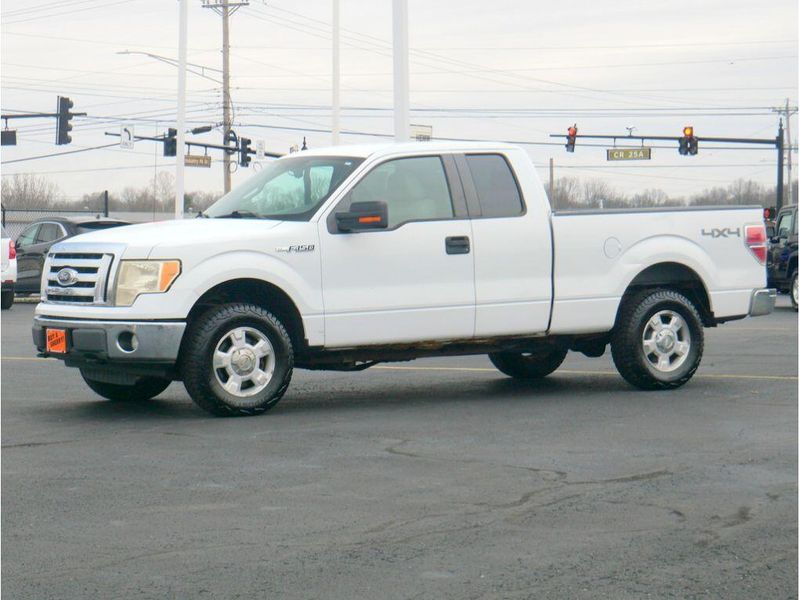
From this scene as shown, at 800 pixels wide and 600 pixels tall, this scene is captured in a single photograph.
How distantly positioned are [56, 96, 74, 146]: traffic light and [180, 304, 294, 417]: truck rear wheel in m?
38.4

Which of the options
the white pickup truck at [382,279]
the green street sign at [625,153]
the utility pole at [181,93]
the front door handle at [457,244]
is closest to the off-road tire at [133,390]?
the white pickup truck at [382,279]

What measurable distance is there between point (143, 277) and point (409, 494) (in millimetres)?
3593

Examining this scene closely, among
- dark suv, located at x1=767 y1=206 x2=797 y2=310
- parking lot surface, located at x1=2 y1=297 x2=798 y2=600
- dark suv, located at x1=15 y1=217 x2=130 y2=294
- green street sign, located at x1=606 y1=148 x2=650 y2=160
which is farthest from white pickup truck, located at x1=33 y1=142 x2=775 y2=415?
green street sign, located at x1=606 y1=148 x2=650 y2=160

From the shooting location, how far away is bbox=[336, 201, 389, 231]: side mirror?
10625mm

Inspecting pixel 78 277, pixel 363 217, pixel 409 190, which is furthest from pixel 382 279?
pixel 78 277

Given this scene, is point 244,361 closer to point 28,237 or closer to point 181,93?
point 28,237

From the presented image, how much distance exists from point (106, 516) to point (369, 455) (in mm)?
2265

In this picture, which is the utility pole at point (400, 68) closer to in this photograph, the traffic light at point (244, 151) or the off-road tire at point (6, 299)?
the off-road tire at point (6, 299)

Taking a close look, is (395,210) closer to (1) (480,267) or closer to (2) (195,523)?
(1) (480,267)

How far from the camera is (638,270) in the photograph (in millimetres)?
12016

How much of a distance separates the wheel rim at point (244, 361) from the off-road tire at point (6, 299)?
1751 cm

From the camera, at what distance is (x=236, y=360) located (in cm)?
1038

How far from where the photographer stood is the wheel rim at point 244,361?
34.0ft

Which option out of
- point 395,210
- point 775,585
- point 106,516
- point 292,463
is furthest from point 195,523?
point 395,210
